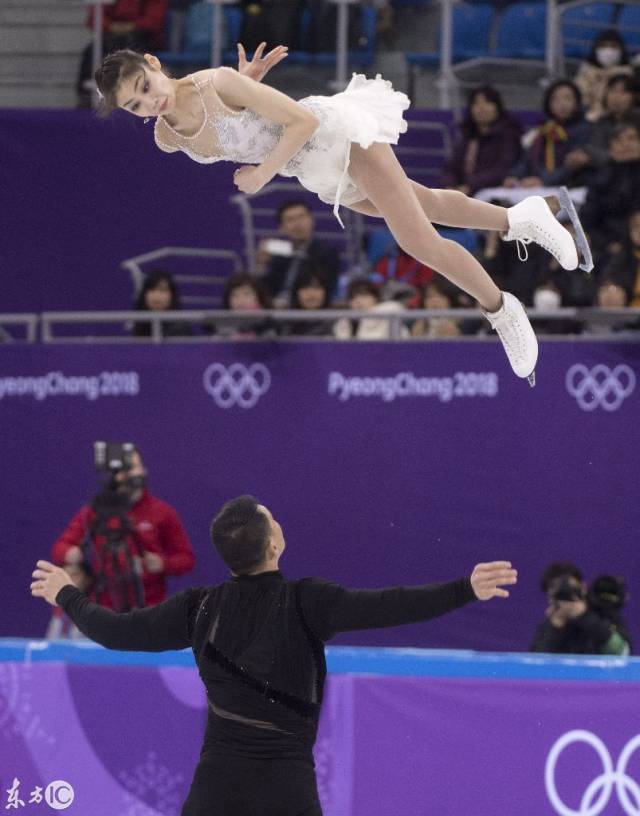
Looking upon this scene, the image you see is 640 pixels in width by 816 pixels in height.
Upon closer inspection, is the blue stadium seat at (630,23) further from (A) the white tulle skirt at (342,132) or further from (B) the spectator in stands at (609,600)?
(A) the white tulle skirt at (342,132)

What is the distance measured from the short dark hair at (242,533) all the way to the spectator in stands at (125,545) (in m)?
3.40

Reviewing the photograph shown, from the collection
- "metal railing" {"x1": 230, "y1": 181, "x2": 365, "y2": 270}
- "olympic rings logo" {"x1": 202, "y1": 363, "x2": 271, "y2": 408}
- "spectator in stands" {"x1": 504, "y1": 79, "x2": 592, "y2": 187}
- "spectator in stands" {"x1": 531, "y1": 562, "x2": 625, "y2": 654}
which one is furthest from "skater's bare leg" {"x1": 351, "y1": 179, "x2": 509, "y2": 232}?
"metal railing" {"x1": 230, "y1": 181, "x2": 365, "y2": 270}

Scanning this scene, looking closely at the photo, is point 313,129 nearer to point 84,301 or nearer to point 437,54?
point 84,301

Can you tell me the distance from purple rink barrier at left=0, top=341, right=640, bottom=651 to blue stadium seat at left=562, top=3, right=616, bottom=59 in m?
4.60

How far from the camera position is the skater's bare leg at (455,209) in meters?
5.67

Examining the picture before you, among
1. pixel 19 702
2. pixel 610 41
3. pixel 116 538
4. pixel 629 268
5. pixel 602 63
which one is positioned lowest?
pixel 19 702

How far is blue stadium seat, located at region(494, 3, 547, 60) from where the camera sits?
42.4 feet

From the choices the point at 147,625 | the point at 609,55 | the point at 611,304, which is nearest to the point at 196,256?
the point at 609,55

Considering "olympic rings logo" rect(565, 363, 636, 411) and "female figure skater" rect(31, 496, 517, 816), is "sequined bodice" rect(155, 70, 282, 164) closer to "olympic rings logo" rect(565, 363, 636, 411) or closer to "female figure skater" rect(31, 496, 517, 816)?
"female figure skater" rect(31, 496, 517, 816)

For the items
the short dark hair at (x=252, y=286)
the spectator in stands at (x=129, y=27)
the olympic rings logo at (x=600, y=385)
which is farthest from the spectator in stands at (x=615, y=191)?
the spectator in stands at (x=129, y=27)

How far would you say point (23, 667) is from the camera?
5.54m

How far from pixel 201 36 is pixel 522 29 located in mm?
2542

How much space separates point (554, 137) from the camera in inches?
405

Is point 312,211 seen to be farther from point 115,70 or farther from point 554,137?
point 115,70
